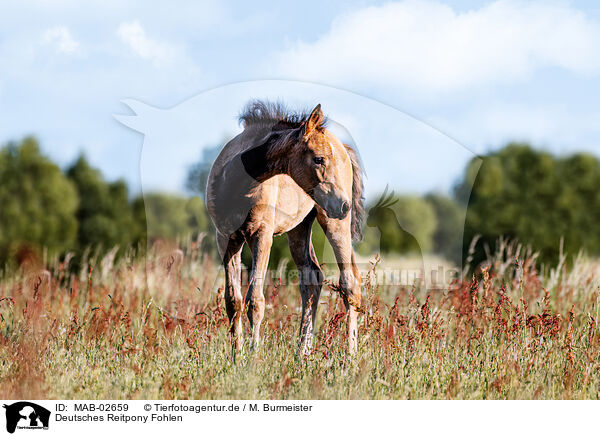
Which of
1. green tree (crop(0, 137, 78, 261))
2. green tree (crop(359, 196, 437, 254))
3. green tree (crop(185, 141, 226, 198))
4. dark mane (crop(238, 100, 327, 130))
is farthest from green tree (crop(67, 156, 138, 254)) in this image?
dark mane (crop(238, 100, 327, 130))

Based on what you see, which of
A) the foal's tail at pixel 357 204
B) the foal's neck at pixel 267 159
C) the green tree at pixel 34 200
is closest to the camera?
the foal's neck at pixel 267 159

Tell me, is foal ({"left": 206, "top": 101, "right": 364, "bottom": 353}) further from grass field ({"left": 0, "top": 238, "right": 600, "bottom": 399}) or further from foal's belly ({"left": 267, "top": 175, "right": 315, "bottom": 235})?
grass field ({"left": 0, "top": 238, "right": 600, "bottom": 399})

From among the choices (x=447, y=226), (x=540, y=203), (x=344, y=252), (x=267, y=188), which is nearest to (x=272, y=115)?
(x=267, y=188)

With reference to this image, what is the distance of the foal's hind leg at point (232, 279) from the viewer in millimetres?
5582

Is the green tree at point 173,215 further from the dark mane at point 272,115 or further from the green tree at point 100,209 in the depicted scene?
the green tree at point 100,209

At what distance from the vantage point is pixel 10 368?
5133 millimetres

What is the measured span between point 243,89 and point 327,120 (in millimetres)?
863

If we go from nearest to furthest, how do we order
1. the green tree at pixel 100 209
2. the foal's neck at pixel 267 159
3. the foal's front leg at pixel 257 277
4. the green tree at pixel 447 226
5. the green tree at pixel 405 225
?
1. the foal's neck at pixel 267 159
2. the foal's front leg at pixel 257 277
3. the green tree at pixel 405 225
4. the green tree at pixel 447 226
5. the green tree at pixel 100 209

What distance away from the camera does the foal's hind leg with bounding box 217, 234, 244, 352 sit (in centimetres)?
558

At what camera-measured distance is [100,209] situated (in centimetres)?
2175

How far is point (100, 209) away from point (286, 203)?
17.7 m

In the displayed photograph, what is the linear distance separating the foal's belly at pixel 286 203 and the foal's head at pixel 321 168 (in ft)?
1.76

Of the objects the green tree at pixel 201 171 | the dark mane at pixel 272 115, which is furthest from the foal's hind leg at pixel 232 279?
the dark mane at pixel 272 115

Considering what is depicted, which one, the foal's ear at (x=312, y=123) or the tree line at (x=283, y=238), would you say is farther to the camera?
the tree line at (x=283, y=238)
